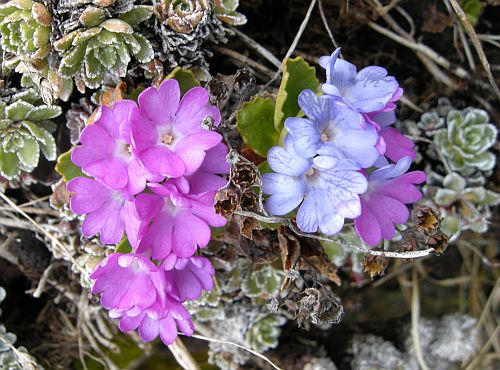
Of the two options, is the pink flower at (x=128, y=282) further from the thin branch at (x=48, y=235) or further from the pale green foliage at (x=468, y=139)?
the pale green foliage at (x=468, y=139)

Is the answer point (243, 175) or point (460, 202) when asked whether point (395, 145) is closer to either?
point (243, 175)

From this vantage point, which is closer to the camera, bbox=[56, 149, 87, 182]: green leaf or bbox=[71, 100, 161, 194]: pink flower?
bbox=[71, 100, 161, 194]: pink flower

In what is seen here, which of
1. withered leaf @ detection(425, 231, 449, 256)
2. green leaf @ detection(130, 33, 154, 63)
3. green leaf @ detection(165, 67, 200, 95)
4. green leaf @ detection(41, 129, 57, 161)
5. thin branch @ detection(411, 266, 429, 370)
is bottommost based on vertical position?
thin branch @ detection(411, 266, 429, 370)

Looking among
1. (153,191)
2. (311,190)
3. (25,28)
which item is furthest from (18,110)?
(311,190)

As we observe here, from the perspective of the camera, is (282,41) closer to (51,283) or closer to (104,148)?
(104,148)

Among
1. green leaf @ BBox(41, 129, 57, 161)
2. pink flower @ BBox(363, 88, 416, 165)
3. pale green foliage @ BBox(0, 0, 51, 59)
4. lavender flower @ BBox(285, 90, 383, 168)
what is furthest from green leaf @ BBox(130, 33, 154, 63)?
pink flower @ BBox(363, 88, 416, 165)

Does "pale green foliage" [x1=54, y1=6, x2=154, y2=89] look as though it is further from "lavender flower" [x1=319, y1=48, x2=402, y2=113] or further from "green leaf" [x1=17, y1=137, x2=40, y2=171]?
"lavender flower" [x1=319, y1=48, x2=402, y2=113]
